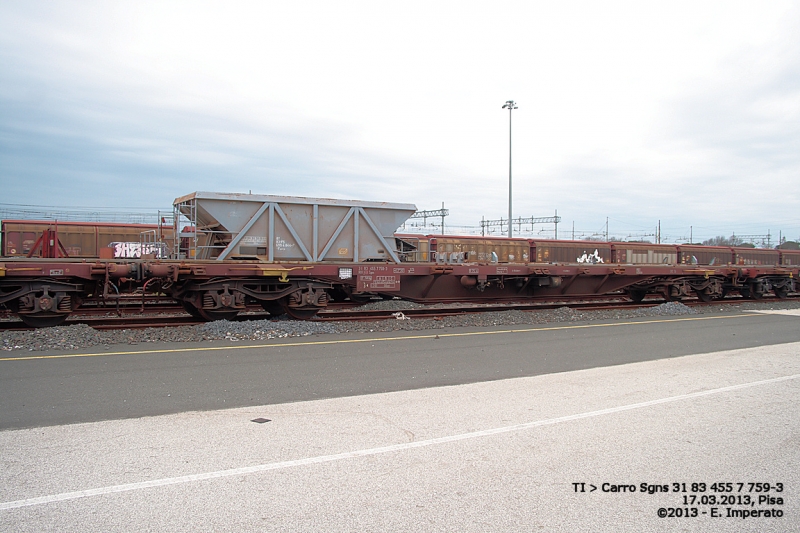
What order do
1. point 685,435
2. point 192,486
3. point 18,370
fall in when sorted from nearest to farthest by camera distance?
1. point 192,486
2. point 685,435
3. point 18,370

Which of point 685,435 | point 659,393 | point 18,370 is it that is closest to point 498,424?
point 685,435

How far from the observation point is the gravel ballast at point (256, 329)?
9.31m

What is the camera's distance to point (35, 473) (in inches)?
156

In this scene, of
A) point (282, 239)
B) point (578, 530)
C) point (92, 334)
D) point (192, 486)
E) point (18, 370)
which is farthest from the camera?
point (282, 239)

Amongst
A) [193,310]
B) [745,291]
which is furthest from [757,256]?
[193,310]

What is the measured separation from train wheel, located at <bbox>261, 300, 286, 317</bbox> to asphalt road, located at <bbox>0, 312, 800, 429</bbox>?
2720 mm

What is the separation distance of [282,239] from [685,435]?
9.70 meters

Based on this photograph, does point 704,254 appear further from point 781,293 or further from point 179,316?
point 179,316

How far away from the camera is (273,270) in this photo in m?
11.8

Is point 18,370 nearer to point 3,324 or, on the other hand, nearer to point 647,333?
point 3,324

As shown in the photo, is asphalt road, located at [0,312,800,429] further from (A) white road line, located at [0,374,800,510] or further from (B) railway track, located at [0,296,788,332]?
(B) railway track, located at [0,296,788,332]

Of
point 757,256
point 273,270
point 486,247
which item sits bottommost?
point 273,270

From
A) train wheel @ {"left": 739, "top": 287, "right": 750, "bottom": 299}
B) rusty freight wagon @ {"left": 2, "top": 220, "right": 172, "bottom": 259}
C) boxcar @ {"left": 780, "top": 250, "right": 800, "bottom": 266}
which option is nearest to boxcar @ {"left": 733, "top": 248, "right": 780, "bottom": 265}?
boxcar @ {"left": 780, "top": 250, "right": 800, "bottom": 266}

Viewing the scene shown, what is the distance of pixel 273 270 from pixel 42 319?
4776mm
